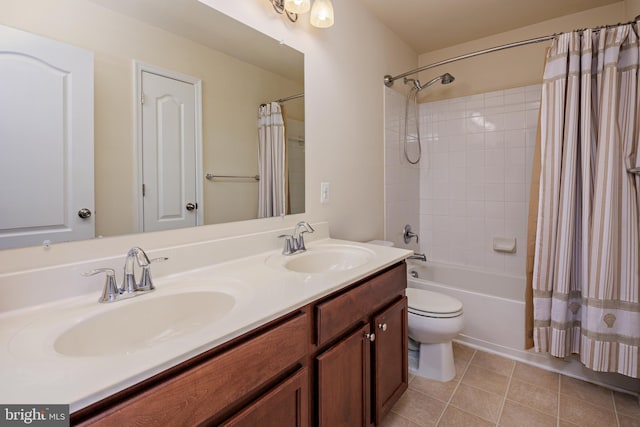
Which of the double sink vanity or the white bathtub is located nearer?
the double sink vanity

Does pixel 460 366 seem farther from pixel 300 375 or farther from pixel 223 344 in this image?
pixel 223 344

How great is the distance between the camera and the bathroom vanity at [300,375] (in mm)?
573

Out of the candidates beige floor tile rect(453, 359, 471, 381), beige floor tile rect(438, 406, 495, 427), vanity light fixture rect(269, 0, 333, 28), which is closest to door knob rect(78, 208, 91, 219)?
vanity light fixture rect(269, 0, 333, 28)

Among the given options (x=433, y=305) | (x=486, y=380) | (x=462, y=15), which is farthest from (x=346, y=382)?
(x=462, y=15)

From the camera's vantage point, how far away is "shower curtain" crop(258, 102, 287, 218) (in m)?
1.44

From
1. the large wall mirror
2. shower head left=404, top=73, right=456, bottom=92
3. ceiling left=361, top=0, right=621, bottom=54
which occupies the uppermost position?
ceiling left=361, top=0, right=621, bottom=54

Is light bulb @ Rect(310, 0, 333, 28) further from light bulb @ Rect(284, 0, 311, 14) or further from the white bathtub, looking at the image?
the white bathtub

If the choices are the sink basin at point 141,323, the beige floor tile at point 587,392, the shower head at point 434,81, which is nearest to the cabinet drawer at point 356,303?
the sink basin at point 141,323

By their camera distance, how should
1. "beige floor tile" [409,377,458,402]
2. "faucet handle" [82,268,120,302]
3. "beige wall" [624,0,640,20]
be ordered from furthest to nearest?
"beige wall" [624,0,640,20] < "beige floor tile" [409,377,458,402] < "faucet handle" [82,268,120,302]

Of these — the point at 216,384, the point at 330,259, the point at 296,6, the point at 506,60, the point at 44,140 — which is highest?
the point at 506,60

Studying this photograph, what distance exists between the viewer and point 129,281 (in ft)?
2.94

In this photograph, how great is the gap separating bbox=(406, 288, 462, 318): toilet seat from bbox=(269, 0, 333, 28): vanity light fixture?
66.2 inches

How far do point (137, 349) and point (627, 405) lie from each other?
231cm

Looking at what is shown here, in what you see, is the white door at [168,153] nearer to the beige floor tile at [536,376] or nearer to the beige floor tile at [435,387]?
the beige floor tile at [435,387]
